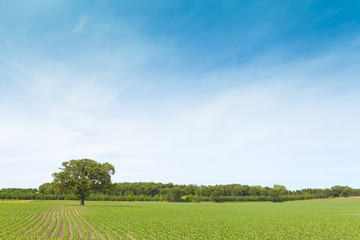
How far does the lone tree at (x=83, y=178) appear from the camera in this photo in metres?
68.4

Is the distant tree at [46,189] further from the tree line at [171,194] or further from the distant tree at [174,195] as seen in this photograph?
the distant tree at [174,195]

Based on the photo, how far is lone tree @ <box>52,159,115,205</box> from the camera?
68375mm

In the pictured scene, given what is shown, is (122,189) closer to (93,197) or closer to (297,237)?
(93,197)

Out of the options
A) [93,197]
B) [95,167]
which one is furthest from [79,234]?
[93,197]

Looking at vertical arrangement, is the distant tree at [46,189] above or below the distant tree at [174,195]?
above

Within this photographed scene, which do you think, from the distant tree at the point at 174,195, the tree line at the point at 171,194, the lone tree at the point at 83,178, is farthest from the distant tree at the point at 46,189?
the lone tree at the point at 83,178

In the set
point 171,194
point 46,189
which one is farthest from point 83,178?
point 46,189

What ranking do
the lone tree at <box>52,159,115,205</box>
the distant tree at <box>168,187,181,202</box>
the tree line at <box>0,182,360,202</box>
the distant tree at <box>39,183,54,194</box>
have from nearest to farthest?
the lone tree at <box>52,159,115,205</box>
the tree line at <box>0,182,360,202</box>
the distant tree at <box>39,183,54,194</box>
the distant tree at <box>168,187,181,202</box>

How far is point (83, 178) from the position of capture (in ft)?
227

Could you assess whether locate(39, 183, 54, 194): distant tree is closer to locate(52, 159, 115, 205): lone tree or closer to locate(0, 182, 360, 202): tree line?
locate(0, 182, 360, 202): tree line

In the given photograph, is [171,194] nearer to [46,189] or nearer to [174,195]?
[174,195]

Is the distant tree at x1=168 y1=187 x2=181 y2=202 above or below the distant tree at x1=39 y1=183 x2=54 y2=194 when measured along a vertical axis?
below

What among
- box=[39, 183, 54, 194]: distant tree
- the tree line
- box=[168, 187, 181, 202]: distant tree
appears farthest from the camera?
box=[168, 187, 181, 202]: distant tree

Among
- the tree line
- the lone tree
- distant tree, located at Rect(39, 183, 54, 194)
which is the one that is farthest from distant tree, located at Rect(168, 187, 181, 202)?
the lone tree
